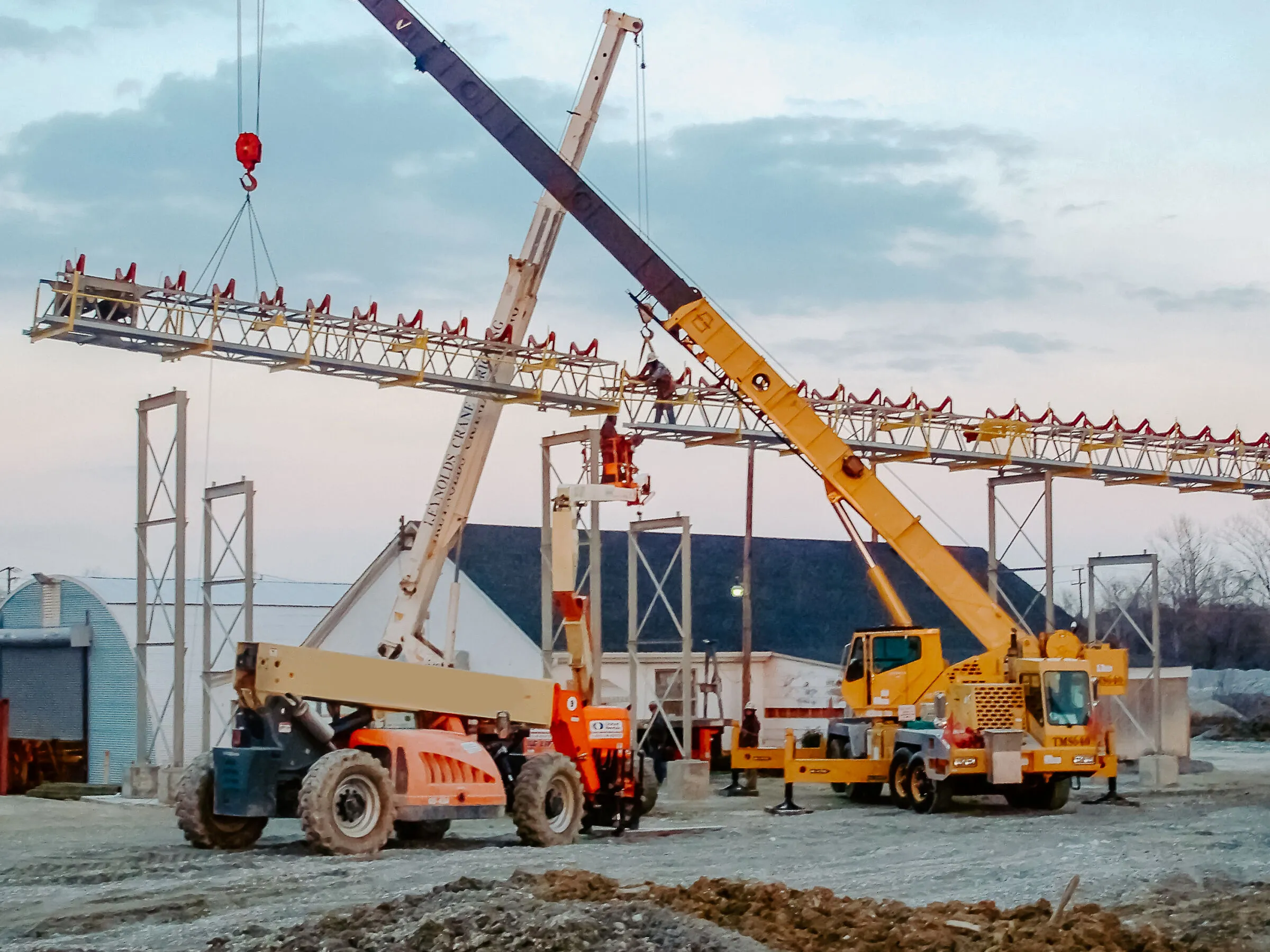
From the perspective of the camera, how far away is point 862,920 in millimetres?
12070

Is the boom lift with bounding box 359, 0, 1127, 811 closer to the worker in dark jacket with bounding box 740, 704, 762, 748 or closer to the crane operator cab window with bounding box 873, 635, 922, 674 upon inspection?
the crane operator cab window with bounding box 873, 635, 922, 674

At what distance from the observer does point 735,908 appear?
496 inches

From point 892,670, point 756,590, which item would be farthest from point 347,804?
point 756,590

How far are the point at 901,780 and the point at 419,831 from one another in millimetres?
9175

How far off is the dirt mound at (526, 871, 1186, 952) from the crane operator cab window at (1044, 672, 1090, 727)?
12.7 meters

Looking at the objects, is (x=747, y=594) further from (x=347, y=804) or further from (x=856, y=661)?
(x=347, y=804)

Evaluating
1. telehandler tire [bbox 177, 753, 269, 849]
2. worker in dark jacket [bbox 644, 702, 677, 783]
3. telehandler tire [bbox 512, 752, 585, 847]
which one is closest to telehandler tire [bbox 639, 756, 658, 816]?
telehandler tire [bbox 512, 752, 585, 847]

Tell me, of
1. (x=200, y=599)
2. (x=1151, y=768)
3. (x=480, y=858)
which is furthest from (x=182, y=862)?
(x=200, y=599)

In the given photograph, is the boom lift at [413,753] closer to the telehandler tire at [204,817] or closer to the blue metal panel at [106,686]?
the telehandler tire at [204,817]

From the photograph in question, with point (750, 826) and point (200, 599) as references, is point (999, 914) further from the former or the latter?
point (200, 599)

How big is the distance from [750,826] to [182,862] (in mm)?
8860

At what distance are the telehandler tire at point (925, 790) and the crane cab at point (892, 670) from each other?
155 cm

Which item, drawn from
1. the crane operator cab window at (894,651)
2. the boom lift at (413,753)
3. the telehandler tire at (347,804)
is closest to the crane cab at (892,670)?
the crane operator cab window at (894,651)

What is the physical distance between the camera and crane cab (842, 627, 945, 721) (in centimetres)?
2773
